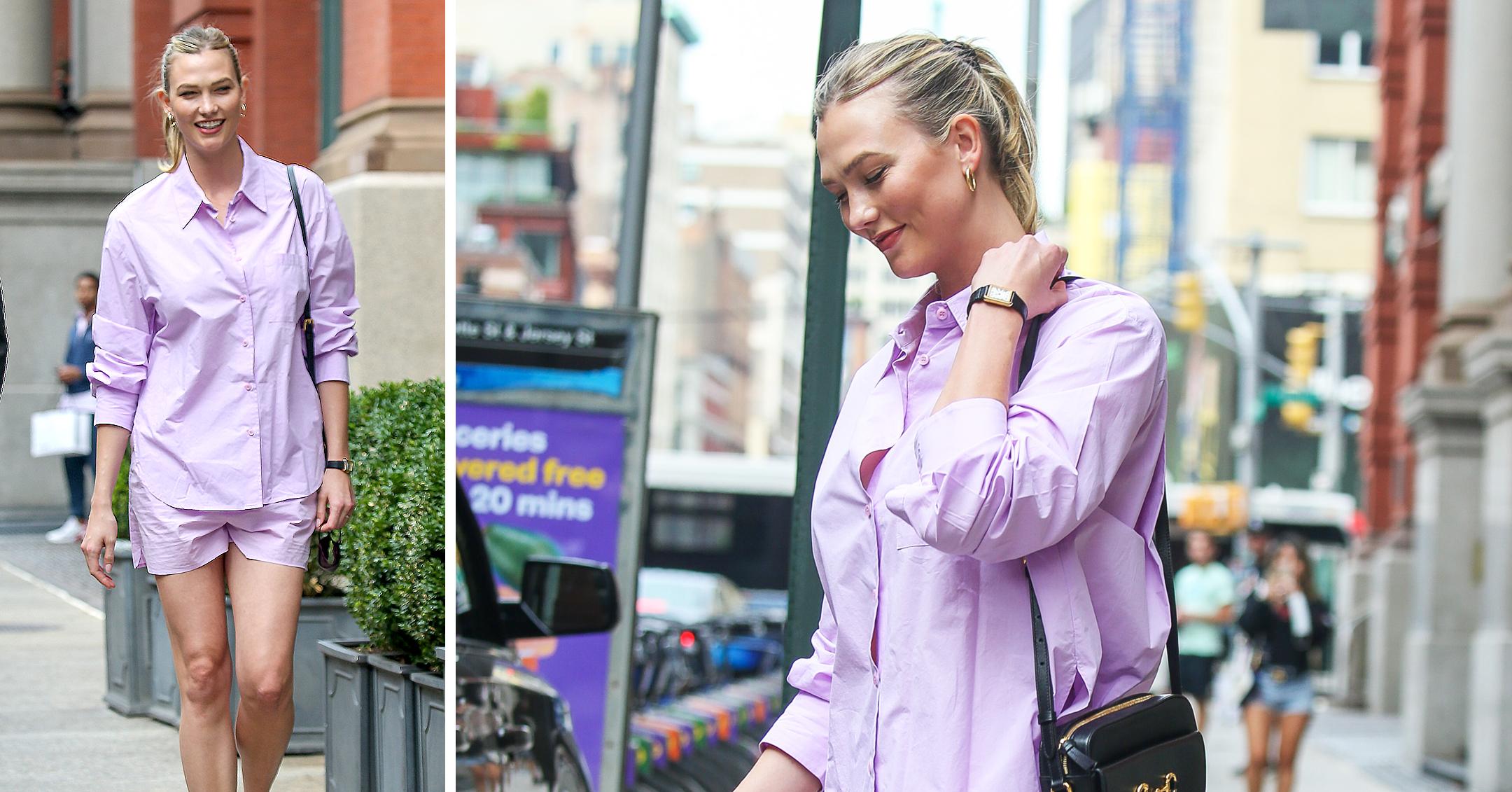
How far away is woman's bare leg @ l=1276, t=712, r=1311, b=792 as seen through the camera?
13.6 meters

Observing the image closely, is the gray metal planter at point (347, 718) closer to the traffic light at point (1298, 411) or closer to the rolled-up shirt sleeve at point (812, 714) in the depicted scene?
the rolled-up shirt sleeve at point (812, 714)

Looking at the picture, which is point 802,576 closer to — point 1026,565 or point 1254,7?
point 1026,565

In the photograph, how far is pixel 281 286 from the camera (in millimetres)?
4258

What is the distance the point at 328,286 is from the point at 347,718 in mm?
1548

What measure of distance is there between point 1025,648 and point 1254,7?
80.3 metres

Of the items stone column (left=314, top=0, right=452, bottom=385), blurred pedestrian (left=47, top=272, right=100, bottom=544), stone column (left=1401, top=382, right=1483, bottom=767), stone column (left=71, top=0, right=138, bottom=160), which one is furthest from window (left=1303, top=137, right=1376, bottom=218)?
stone column (left=314, top=0, right=452, bottom=385)

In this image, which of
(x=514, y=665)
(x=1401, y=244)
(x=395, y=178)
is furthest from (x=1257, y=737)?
(x=1401, y=244)

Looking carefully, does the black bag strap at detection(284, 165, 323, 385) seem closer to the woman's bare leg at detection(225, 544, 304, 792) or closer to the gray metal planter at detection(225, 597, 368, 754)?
the woman's bare leg at detection(225, 544, 304, 792)

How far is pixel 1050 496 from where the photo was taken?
2.28 metres

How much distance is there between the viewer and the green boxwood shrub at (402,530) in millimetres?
5035

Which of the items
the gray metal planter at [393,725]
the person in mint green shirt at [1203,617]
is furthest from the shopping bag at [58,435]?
the person in mint green shirt at [1203,617]

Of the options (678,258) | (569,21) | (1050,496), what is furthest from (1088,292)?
(569,21)

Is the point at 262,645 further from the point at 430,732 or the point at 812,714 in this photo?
the point at 812,714

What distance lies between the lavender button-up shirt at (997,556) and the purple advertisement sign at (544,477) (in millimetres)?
5041
